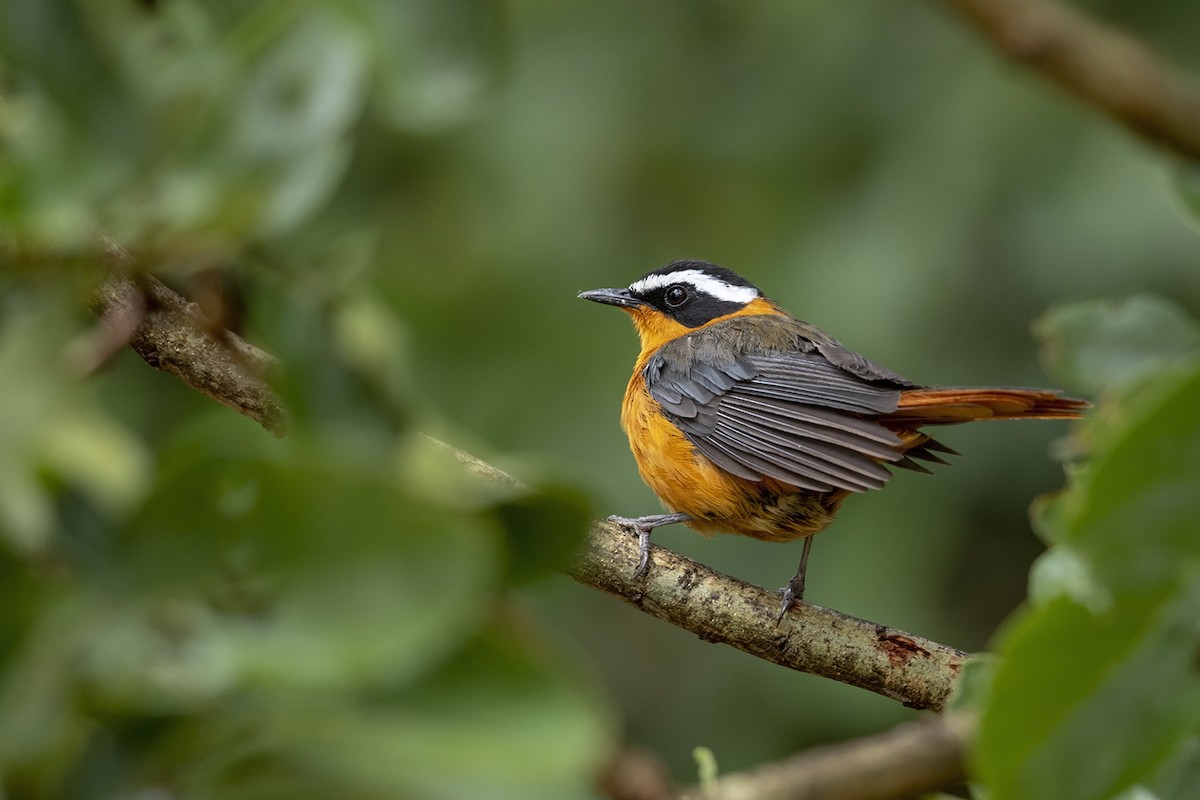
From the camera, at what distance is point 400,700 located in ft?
2.74

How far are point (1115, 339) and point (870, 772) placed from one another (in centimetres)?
62

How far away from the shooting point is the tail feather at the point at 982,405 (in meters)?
3.73

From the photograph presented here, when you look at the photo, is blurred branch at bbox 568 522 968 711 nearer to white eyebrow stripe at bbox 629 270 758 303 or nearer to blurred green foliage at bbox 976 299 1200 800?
blurred green foliage at bbox 976 299 1200 800

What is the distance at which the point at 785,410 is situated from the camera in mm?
4762

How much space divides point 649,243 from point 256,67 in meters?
6.34

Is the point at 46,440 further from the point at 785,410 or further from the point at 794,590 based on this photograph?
the point at 785,410

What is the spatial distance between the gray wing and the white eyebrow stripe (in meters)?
0.62

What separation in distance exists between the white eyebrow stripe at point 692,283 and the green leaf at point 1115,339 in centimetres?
470

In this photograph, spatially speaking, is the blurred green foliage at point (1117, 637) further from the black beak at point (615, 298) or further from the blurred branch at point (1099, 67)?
the black beak at point (615, 298)

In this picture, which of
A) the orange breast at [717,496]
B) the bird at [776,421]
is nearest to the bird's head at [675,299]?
the bird at [776,421]

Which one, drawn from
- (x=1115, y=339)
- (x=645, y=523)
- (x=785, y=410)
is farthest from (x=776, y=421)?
(x=1115, y=339)

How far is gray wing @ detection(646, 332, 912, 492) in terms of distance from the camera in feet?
13.9

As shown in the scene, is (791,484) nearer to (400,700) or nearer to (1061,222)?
(1061,222)

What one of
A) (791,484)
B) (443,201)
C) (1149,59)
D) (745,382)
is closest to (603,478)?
(745,382)
